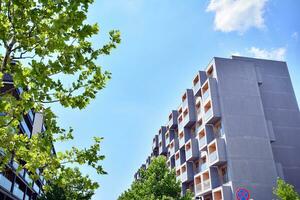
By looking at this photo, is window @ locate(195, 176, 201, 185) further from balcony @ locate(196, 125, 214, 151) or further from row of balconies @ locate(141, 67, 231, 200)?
balcony @ locate(196, 125, 214, 151)

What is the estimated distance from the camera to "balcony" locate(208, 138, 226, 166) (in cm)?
2652

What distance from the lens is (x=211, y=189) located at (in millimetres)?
27906

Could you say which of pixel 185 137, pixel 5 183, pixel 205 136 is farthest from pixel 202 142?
pixel 5 183

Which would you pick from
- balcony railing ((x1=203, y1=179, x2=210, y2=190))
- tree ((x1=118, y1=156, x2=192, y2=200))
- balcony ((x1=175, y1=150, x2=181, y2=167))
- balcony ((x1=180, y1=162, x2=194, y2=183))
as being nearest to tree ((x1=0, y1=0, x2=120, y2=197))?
tree ((x1=118, y1=156, x2=192, y2=200))

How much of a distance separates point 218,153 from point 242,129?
3.44m

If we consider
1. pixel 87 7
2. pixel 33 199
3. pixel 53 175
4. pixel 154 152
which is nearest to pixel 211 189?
pixel 53 175

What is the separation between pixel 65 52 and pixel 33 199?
52401 mm

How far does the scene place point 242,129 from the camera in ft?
90.5

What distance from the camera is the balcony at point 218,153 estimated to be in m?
26.5

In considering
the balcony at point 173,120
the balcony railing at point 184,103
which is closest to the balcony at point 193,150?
the balcony railing at point 184,103

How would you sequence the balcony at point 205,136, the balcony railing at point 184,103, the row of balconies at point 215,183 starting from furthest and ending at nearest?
the balcony railing at point 184,103
the balcony at point 205,136
the row of balconies at point 215,183

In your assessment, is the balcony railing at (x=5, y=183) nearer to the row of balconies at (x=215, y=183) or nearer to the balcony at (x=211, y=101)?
the row of balconies at (x=215, y=183)

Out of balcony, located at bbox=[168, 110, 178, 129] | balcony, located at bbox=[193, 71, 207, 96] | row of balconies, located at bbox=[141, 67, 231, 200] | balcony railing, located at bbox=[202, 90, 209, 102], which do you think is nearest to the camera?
row of balconies, located at bbox=[141, 67, 231, 200]

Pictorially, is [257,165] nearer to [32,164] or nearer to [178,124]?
[178,124]
